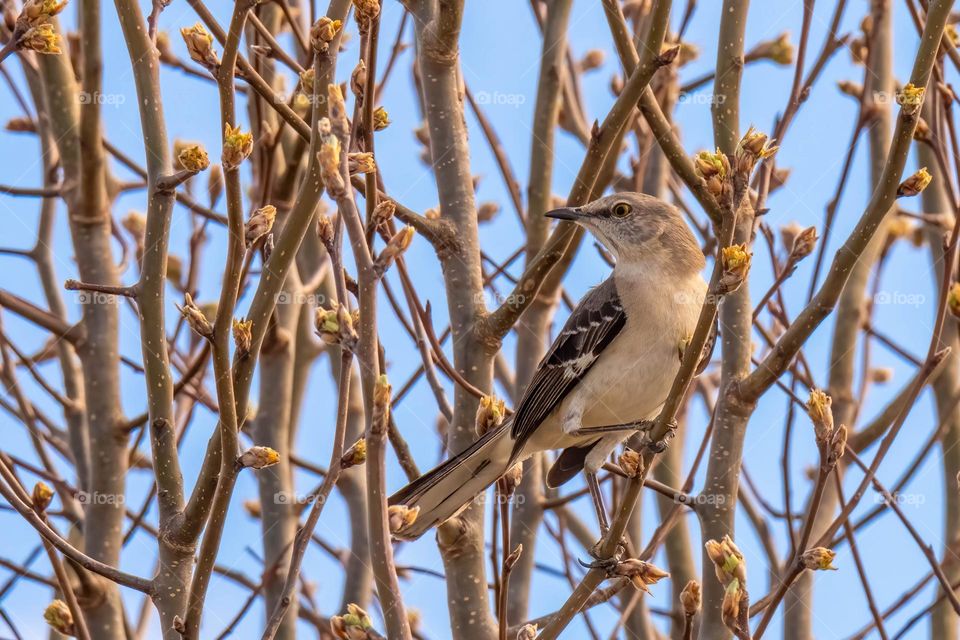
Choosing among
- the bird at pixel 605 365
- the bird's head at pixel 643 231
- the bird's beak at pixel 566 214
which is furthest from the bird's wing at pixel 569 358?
the bird's beak at pixel 566 214

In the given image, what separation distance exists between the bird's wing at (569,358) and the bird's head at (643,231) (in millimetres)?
234

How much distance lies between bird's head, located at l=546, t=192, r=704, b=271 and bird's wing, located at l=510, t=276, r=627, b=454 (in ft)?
0.77

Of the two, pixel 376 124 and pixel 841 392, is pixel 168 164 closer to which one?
pixel 376 124

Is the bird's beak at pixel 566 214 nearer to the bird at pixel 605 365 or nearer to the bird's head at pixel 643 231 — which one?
the bird at pixel 605 365

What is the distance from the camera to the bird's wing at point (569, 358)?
4.64 meters

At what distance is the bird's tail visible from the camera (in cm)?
421

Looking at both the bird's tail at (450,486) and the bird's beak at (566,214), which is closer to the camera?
the bird's tail at (450,486)

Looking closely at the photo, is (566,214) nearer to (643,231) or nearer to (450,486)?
(643,231)

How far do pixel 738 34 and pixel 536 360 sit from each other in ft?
5.85

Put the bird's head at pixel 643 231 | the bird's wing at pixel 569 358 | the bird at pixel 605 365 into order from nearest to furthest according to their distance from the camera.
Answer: the bird at pixel 605 365 → the bird's wing at pixel 569 358 → the bird's head at pixel 643 231

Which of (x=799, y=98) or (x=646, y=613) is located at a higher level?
(x=799, y=98)

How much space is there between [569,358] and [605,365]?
0.52ft

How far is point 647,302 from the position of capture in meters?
4.71

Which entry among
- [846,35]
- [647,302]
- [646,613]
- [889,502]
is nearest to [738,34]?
[846,35]
